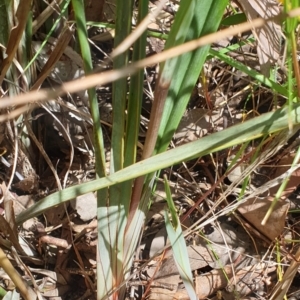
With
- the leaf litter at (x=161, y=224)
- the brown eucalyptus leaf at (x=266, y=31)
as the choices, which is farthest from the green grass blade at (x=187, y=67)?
the leaf litter at (x=161, y=224)

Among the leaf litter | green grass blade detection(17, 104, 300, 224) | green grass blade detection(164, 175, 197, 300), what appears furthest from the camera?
the leaf litter

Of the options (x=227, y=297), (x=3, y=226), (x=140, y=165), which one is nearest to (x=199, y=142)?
(x=140, y=165)

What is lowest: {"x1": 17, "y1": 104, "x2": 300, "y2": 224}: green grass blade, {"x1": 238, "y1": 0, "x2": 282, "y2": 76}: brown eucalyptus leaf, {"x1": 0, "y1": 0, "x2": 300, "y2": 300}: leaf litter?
{"x1": 0, "y1": 0, "x2": 300, "y2": 300}: leaf litter

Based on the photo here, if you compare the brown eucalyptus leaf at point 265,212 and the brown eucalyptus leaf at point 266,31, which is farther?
the brown eucalyptus leaf at point 265,212

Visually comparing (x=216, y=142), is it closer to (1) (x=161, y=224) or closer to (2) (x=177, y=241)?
(2) (x=177, y=241)

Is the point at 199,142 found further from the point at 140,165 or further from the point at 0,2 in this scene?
the point at 0,2

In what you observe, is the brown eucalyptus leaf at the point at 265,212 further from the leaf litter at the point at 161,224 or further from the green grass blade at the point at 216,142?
the green grass blade at the point at 216,142

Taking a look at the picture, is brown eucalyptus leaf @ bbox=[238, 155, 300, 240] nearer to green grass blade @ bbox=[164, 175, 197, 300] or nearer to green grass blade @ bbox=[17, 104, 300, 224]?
green grass blade @ bbox=[164, 175, 197, 300]

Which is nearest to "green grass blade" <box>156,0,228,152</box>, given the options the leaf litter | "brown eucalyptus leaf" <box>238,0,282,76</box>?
"brown eucalyptus leaf" <box>238,0,282,76</box>

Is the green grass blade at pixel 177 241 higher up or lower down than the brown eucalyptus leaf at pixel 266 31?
lower down

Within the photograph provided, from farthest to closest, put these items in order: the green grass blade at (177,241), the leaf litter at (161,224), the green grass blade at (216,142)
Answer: the leaf litter at (161,224), the green grass blade at (177,241), the green grass blade at (216,142)

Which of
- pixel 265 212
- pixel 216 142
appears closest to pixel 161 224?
pixel 265 212
